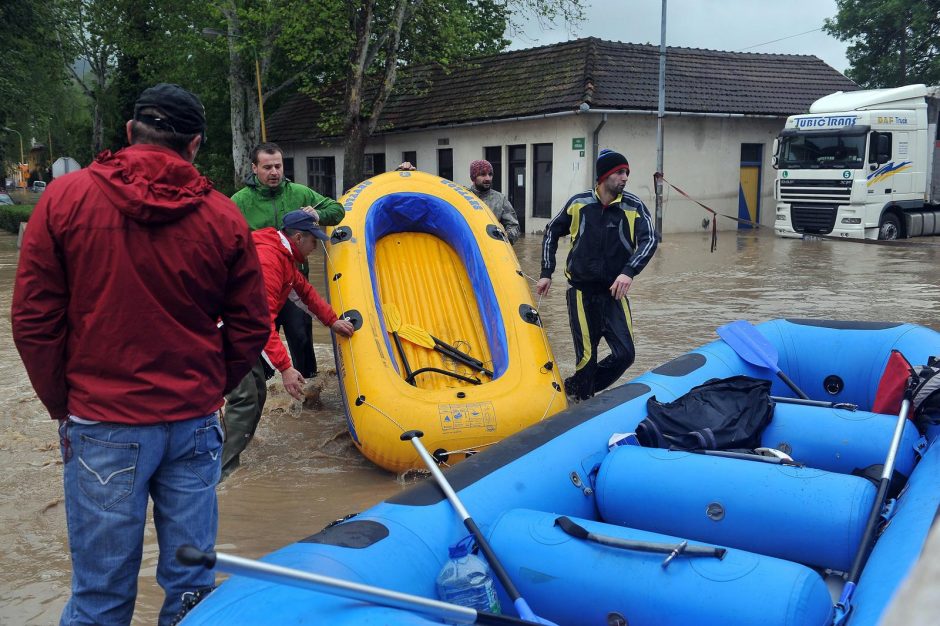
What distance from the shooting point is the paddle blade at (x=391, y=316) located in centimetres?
488

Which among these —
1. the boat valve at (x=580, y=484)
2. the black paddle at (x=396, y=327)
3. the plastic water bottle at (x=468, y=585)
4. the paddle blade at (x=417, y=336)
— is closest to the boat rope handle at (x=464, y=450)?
the black paddle at (x=396, y=327)

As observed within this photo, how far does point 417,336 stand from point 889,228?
12.6 metres

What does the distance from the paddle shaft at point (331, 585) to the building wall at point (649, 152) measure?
14.5 meters

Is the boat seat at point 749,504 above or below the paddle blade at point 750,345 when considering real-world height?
below

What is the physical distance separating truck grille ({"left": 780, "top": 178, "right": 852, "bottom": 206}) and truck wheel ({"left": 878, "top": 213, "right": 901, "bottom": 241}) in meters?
0.91

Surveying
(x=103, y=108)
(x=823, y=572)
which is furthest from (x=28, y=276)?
(x=103, y=108)

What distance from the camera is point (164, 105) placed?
6.98 feet

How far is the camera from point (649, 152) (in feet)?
57.0

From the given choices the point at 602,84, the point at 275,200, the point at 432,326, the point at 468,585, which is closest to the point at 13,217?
the point at 602,84

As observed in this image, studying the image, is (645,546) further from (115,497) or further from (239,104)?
(239,104)

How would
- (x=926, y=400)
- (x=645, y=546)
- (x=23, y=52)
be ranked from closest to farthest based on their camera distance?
(x=645, y=546) < (x=926, y=400) < (x=23, y=52)

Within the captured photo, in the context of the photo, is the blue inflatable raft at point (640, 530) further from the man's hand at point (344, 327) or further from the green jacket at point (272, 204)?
the green jacket at point (272, 204)

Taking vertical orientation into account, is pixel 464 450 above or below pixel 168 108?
below

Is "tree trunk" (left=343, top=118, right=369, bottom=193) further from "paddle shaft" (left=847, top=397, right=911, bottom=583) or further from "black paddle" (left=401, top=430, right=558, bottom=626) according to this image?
"black paddle" (left=401, top=430, right=558, bottom=626)
